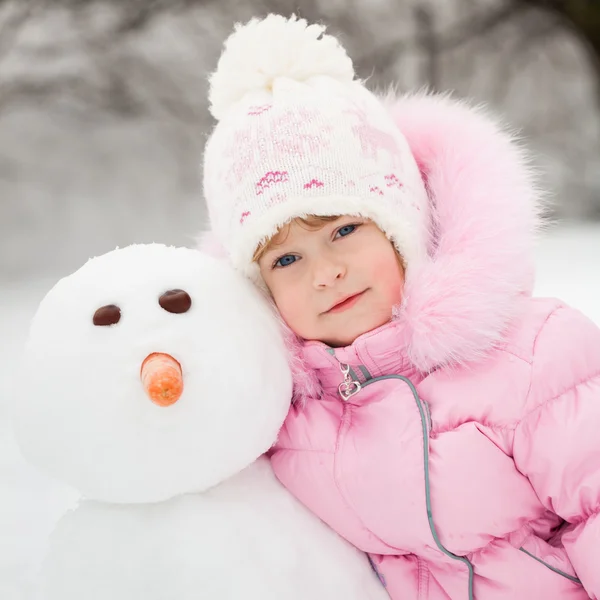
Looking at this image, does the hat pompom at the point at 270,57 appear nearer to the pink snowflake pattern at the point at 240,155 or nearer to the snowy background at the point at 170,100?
the pink snowflake pattern at the point at 240,155

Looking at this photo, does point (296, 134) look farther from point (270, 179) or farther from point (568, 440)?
point (568, 440)

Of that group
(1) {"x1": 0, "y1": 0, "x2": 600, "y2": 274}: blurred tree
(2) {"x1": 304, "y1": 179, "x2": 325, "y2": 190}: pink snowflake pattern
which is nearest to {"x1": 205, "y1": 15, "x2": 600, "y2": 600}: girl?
(2) {"x1": 304, "y1": 179, "x2": 325, "y2": 190}: pink snowflake pattern

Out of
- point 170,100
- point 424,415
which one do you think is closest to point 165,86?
point 170,100

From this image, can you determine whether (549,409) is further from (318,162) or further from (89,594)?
(89,594)

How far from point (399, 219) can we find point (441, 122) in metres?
0.21

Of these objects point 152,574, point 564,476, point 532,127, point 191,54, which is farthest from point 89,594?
point 532,127

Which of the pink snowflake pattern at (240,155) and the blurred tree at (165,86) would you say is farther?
the blurred tree at (165,86)

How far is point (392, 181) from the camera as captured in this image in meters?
0.79

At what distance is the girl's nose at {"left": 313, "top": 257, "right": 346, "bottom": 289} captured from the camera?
75cm

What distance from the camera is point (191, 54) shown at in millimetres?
1631

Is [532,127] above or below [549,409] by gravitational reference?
above

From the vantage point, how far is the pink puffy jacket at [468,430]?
0.67 metres

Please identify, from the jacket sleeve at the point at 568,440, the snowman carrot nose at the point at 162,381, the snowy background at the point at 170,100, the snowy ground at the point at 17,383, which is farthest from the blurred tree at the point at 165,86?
the jacket sleeve at the point at 568,440

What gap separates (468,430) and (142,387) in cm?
34
